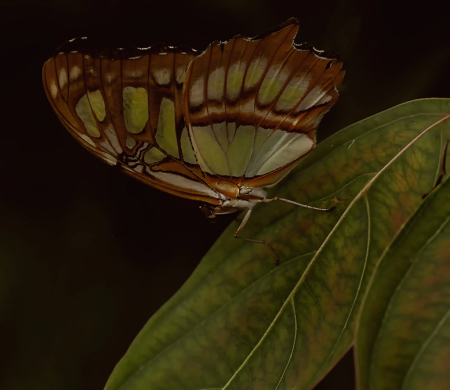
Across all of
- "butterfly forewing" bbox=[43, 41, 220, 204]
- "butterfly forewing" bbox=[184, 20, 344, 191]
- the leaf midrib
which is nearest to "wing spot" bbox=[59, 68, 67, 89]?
"butterfly forewing" bbox=[43, 41, 220, 204]

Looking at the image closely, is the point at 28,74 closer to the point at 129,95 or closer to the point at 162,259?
the point at 129,95

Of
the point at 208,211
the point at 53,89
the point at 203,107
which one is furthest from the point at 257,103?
the point at 53,89

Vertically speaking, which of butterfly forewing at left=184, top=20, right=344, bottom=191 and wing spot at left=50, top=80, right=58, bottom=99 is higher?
wing spot at left=50, top=80, right=58, bottom=99

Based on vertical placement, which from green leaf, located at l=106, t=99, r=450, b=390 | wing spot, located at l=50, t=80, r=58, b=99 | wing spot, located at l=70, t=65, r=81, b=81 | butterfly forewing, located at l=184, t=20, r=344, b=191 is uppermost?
wing spot, located at l=70, t=65, r=81, b=81

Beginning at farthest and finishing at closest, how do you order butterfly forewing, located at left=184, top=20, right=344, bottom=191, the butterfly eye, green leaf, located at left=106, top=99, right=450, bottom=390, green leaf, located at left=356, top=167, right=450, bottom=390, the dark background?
1. the dark background
2. the butterfly eye
3. butterfly forewing, located at left=184, top=20, right=344, bottom=191
4. green leaf, located at left=106, top=99, right=450, bottom=390
5. green leaf, located at left=356, top=167, right=450, bottom=390

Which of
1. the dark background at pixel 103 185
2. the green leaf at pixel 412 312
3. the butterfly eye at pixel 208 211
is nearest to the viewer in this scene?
the green leaf at pixel 412 312

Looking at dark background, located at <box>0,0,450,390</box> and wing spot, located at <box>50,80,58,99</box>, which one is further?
dark background, located at <box>0,0,450,390</box>

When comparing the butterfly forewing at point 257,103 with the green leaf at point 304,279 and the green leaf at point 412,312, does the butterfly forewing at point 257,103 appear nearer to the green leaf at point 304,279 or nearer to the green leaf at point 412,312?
the green leaf at point 304,279

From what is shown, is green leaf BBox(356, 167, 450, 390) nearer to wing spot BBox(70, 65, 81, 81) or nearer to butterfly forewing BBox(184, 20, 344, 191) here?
butterfly forewing BBox(184, 20, 344, 191)

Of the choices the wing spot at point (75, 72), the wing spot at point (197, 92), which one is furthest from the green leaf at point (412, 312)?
the wing spot at point (75, 72)
